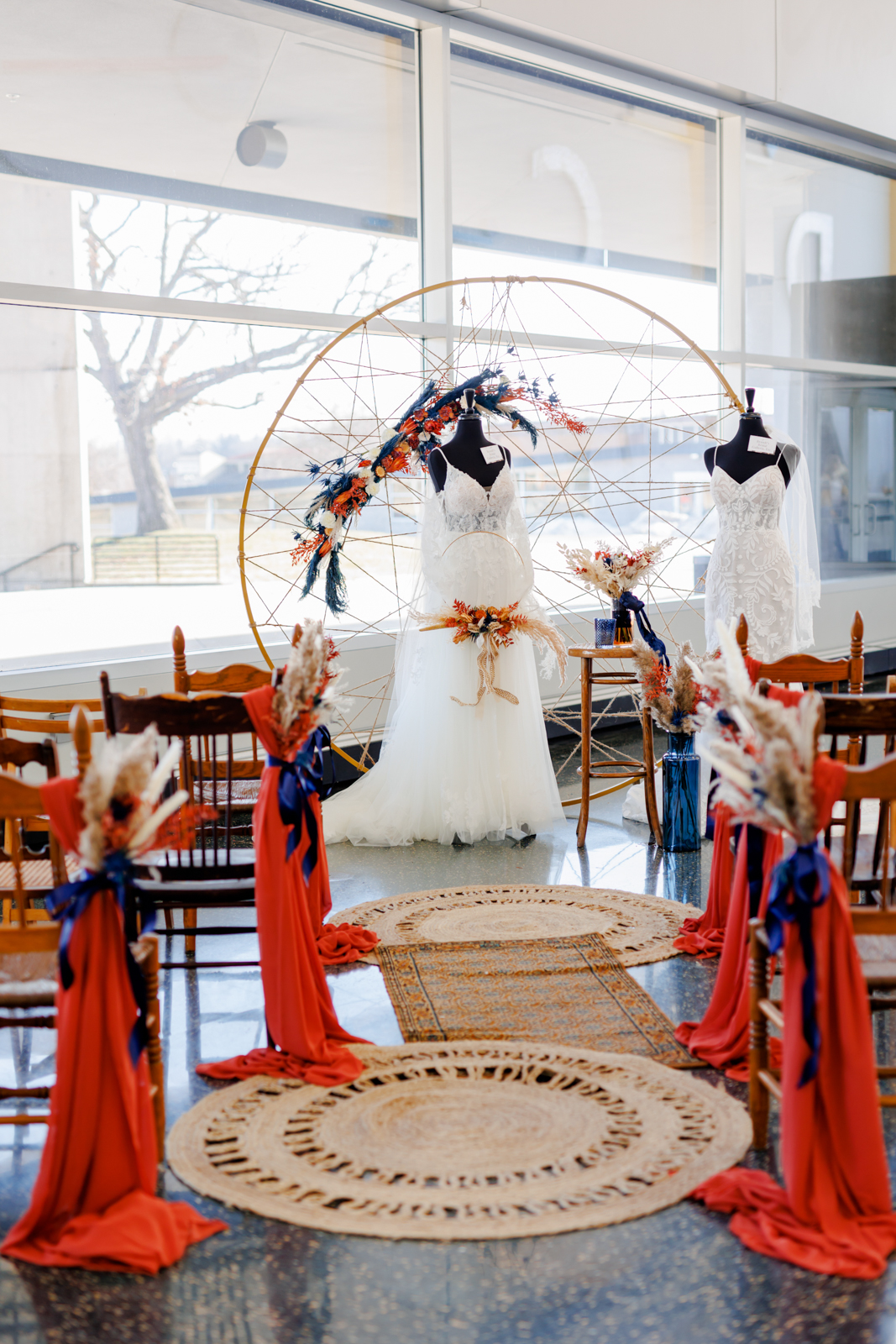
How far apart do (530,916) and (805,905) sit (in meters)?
2.05

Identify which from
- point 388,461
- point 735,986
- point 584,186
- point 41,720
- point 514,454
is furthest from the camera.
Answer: point 514,454

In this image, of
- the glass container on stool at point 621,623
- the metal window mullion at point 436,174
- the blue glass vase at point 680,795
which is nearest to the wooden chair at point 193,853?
the blue glass vase at point 680,795

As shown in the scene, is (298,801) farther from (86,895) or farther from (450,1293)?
(450,1293)

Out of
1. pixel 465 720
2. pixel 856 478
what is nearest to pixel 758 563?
pixel 465 720

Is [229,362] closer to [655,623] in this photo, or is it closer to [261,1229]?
[655,623]

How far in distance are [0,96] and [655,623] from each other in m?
5.18

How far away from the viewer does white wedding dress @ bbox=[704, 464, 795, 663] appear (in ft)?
17.6

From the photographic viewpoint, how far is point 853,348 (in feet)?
33.6

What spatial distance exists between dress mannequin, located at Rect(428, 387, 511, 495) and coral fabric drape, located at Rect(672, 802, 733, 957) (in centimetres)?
204

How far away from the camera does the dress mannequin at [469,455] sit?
5.22 m

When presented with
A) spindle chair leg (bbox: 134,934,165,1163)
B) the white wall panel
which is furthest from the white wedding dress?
the white wall panel

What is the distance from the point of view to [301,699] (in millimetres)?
2994

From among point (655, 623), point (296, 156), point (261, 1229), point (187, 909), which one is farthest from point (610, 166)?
point (261, 1229)

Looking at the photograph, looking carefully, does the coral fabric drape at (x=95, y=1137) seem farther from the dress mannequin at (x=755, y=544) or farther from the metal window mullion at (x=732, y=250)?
the metal window mullion at (x=732, y=250)
